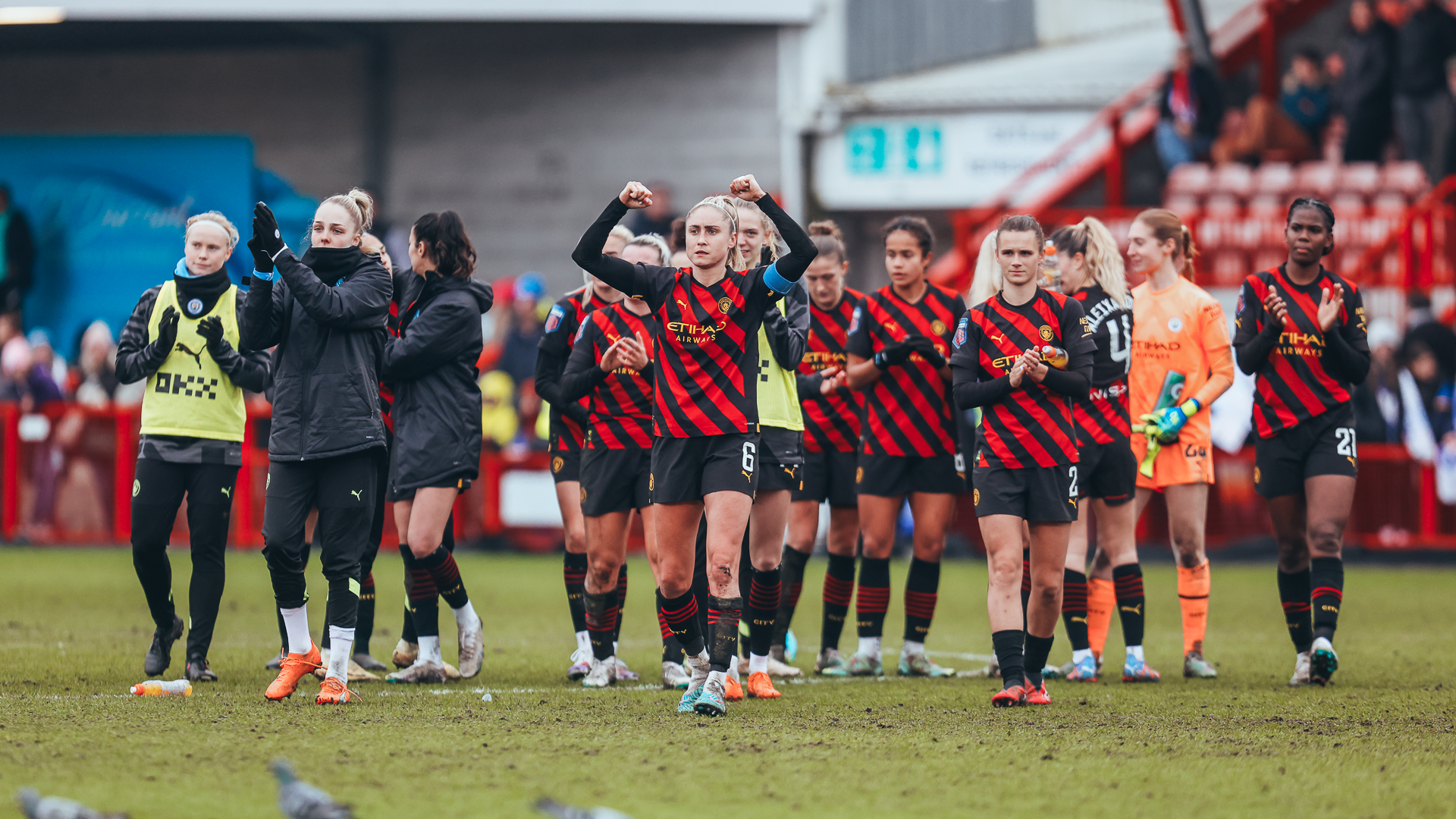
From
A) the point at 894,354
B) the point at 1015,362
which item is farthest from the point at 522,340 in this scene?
the point at 1015,362

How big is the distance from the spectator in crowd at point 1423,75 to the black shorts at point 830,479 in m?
11.5

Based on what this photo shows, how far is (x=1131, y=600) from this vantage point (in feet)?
26.7

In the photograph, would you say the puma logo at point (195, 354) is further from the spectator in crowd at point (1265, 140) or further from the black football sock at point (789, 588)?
the spectator in crowd at point (1265, 140)

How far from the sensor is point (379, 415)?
23.2ft

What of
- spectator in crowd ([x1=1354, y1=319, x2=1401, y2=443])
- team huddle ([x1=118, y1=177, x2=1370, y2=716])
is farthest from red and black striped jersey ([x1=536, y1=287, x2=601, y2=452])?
spectator in crowd ([x1=1354, y1=319, x2=1401, y2=443])

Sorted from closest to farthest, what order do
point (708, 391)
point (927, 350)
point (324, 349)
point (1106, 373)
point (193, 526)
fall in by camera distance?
point (708, 391) → point (324, 349) → point (193, 526) → point (1106, 373) → point (927, 350)

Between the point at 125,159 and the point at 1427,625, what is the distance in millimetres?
15412

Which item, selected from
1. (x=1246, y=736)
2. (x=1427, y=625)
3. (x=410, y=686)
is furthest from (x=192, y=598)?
(x=1427, y=625)

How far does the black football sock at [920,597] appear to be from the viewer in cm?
A: 824

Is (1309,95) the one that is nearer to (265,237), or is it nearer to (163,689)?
(265,237)

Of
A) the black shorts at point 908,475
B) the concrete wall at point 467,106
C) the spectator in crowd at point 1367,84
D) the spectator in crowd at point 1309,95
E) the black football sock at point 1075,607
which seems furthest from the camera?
the concrete wall at point 467,106

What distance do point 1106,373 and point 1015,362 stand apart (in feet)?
3.89

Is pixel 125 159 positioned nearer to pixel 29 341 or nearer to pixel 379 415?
pixel 29 341

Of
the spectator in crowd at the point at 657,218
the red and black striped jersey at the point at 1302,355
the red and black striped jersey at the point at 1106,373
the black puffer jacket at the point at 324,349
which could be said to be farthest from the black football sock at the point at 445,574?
the spectator in crowd at the point at 657,218
